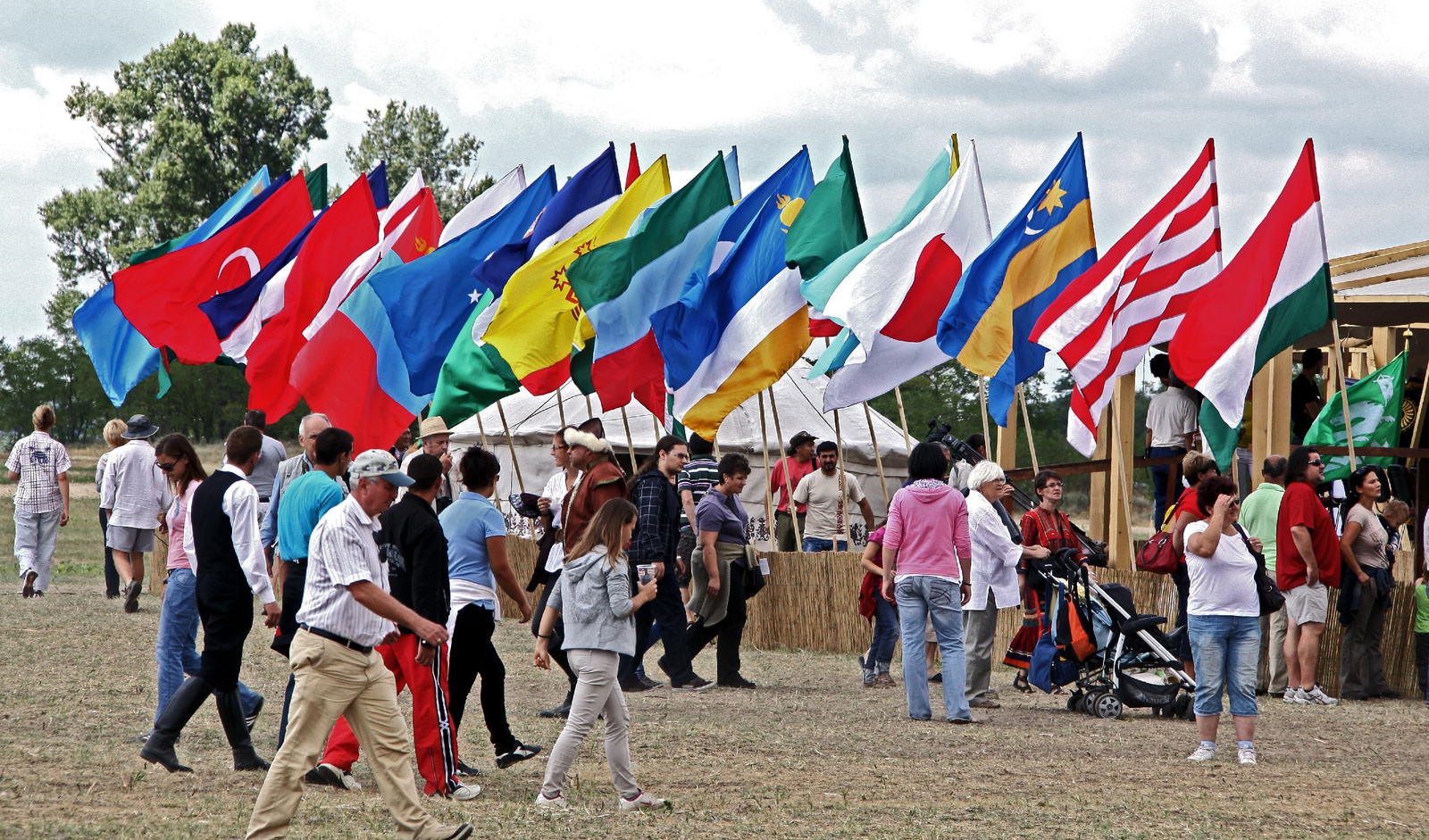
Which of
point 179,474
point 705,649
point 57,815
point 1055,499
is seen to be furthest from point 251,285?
point 57,815

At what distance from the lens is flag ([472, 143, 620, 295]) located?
1331 centimetres

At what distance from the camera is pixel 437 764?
6754mm

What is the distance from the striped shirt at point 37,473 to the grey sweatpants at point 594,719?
9.75 meters

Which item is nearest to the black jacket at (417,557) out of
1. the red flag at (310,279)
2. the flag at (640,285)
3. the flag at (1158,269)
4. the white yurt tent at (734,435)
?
the flag at (640,285)

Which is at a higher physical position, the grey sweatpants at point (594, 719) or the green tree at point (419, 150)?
the green tree at point (419, 150)

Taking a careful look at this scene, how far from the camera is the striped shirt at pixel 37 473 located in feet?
47.5

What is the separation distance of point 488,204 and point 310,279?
2.07 meters

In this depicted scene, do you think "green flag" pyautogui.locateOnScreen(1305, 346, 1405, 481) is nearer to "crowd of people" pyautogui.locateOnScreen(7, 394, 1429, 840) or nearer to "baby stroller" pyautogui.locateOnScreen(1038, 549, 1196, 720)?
"crowd of people" pyautogui.locateOnScreen(7, 394, 1429, 840)

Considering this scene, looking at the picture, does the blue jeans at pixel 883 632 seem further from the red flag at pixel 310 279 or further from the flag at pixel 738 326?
the red flag at pixel 310 279

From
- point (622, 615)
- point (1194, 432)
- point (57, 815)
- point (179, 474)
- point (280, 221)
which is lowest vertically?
point (57, 815)

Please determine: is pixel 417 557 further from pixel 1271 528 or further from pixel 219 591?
pixel 1271 528

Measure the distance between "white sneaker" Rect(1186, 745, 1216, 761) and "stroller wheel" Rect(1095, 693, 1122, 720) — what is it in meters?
1.60

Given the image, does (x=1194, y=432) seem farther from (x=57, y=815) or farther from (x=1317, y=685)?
(x=57, y=815)

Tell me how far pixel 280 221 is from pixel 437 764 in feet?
35.8
